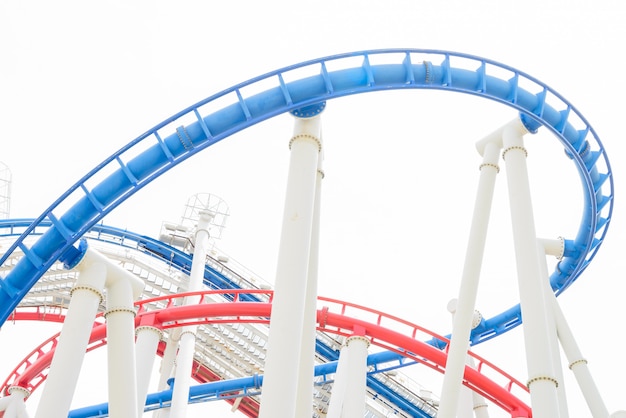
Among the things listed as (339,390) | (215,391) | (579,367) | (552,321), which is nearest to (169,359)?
(215,391)

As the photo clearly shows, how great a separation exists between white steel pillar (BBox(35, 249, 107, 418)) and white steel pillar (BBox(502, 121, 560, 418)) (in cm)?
440

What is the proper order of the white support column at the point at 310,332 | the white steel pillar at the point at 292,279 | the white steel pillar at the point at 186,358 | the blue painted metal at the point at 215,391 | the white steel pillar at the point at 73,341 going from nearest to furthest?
1. the white steel pillar at the point at 292,279
2. the white steel pillar at the point at 73,341
3. the white support column at the point at 310,332
4. the white steel pillar at the point at 186,358
5. the blue painted metal at the point at 215,391

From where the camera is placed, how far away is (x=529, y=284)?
315 inches

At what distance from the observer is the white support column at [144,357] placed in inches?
375

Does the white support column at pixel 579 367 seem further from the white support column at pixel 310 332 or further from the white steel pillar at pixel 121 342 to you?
the white steel pillar at pixel 121 342

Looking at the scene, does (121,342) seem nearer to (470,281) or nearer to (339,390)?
(339,390)

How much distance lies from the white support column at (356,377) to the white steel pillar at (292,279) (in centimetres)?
301

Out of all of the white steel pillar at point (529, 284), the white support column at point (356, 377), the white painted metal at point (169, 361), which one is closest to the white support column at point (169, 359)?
the white painted metal at point (169, 361)

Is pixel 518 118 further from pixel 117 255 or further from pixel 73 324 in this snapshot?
pixel 117 255

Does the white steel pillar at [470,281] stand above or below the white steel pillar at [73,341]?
above

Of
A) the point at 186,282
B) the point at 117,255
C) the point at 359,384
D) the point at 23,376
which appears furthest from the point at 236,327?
the point at 359,384

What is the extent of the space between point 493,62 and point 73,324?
5762 mm

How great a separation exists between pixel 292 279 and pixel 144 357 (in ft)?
12.1

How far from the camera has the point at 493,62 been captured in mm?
9180
